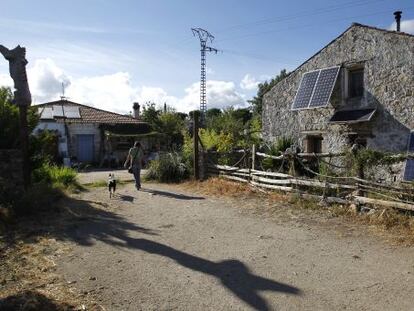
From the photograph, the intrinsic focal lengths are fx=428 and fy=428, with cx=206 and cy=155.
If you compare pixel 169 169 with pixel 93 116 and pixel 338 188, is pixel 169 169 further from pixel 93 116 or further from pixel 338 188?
pixel 93 116

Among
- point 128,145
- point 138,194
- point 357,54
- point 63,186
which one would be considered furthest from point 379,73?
point 128,145

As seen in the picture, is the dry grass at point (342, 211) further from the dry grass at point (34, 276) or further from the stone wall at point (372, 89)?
the dry grass at point (34, 276)

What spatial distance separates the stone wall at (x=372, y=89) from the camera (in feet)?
Result: 44.2

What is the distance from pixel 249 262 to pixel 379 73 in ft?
33.9

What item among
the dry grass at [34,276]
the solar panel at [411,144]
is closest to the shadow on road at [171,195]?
the dry grass at [34,276]

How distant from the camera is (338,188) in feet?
31.9

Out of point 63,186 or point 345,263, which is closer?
point 345,263

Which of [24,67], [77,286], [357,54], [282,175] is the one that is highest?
[357,54]

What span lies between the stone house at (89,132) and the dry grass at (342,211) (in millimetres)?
15223

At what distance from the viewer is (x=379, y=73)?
46.6ft

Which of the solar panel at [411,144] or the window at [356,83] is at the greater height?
the window at [356,83]

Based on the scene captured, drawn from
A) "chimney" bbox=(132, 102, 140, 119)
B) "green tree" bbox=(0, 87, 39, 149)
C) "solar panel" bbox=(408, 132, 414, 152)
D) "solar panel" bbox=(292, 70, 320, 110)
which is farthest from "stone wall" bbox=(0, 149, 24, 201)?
"chimney" bbox=(132, 102, 140, 119)

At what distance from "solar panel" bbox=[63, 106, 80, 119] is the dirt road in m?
19.6

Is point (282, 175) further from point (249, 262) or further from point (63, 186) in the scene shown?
point (63, 186)
